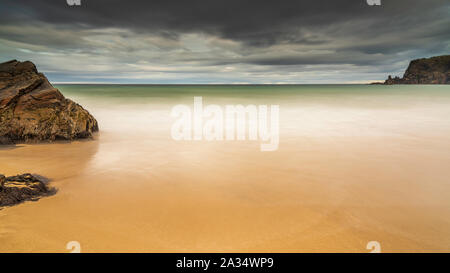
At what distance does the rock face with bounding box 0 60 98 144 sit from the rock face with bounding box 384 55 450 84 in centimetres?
13097

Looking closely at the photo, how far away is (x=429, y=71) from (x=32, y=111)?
137475 mm

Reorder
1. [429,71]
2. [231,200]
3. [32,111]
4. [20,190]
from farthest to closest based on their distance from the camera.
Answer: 1. [429,71]
2. [32,111]
3. [231,200]
4. [20,190]

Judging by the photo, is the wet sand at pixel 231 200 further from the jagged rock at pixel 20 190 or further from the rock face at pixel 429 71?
the rock face at pixel 429 71

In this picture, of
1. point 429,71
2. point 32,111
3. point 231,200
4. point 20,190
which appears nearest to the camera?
point 20,190

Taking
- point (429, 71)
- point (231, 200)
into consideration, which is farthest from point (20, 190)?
point (429, 71)

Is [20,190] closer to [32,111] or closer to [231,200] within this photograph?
[231,200]

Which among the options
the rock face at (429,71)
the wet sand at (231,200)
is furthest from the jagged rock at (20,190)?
the rock face at (429,71)

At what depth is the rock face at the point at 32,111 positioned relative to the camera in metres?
5.45

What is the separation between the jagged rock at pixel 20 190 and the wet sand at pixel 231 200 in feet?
0.38

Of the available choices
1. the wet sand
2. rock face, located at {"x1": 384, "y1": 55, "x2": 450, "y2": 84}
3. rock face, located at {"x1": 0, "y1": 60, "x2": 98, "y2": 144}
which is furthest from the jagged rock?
rock face, located at {"x1": 384, "y1": 55, "x2": 450, "y2": 84}

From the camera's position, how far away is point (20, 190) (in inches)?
110

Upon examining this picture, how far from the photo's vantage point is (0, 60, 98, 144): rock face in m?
5.45
